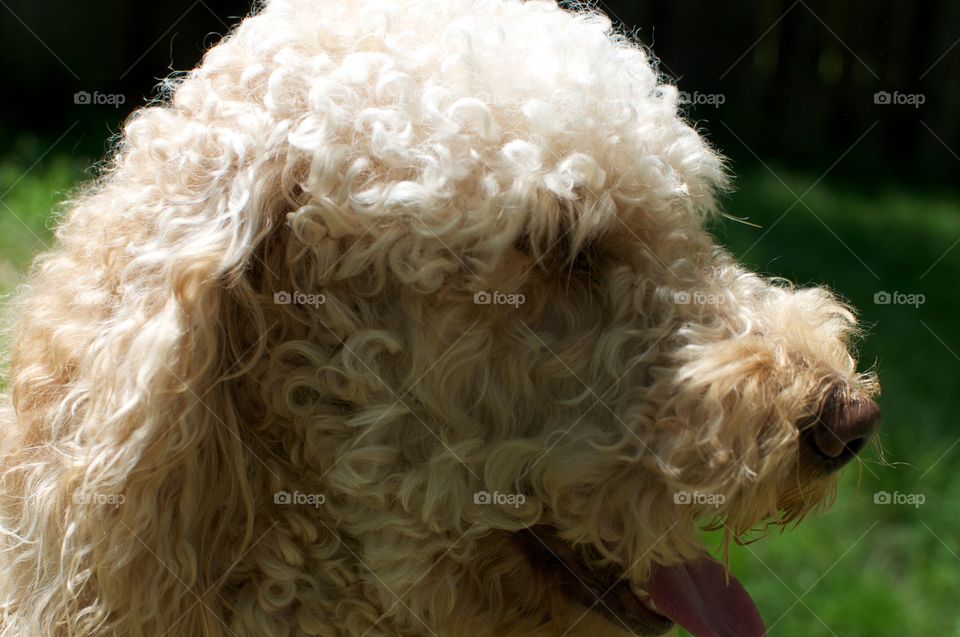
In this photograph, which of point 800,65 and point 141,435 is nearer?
point 141,435

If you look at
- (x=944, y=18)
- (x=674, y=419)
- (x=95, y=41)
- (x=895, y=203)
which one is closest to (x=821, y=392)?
(x=674, y=419)

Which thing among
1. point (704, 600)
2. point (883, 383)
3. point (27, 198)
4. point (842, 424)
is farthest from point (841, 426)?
point (27, 198)

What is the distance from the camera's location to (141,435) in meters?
1.92

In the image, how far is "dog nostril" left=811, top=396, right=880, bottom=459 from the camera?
2.03 m

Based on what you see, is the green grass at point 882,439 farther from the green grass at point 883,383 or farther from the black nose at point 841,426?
the black nose at point 841,426

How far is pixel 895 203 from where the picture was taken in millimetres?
7449

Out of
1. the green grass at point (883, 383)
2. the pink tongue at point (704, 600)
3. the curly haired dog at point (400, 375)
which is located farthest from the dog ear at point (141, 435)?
the green grass at point (883, 383)

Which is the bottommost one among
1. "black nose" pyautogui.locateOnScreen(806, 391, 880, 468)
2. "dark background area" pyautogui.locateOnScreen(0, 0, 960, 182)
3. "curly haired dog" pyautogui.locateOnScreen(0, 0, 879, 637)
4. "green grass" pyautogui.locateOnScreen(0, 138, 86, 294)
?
"dark background area" pyautogui.locateOnScreen(0, 0, 960, 182)

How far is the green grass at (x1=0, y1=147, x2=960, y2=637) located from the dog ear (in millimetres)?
1411

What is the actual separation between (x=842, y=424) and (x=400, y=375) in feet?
2.71

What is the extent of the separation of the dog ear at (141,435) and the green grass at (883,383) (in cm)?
141

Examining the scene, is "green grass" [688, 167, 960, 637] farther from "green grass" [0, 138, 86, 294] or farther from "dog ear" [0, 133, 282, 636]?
"green grass" [0, 138, 86, 294]

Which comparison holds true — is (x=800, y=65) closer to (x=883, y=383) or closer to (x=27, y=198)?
(x=883, y=383)

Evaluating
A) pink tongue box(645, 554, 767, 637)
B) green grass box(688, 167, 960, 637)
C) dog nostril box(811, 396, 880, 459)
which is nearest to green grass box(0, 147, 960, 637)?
green grass box(688, 167, 960, 637)
